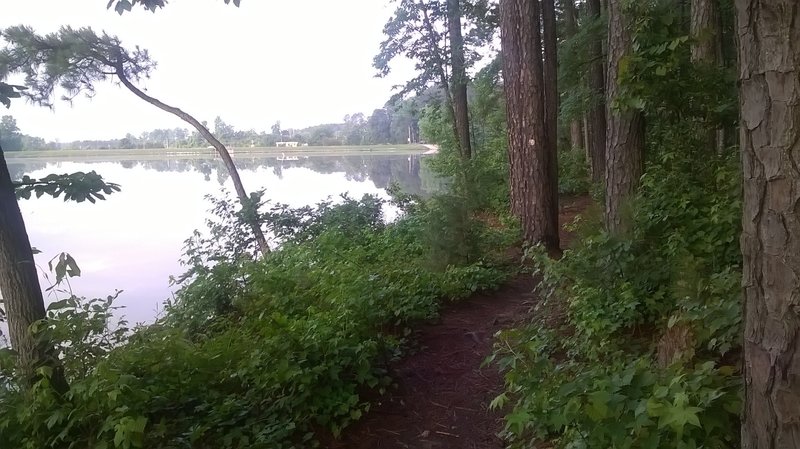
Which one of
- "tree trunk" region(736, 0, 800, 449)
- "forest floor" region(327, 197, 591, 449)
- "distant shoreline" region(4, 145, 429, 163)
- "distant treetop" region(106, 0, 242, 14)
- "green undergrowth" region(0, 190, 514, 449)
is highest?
"distant treetop" region(106, 0, 242, 14)

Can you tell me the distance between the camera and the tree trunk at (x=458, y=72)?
1680 cm

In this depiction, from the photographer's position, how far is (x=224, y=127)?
1477 centimetres

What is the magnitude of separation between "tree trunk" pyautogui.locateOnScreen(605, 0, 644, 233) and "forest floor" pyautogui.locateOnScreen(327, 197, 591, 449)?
1428 millimetres

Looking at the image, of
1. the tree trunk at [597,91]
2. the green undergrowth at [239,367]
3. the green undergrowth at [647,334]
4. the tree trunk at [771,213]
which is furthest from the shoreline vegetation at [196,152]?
the tree trunk at [597,91]

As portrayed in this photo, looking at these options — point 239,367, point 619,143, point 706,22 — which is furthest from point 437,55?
point 239,367

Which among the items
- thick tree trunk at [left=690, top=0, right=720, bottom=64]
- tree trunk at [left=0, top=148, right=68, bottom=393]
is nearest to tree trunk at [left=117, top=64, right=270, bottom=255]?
tree trunk at [left=0, top=148, right=68, bottom=393]

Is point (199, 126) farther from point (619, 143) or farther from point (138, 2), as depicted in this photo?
point (619, 143)

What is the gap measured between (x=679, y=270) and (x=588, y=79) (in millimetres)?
10224

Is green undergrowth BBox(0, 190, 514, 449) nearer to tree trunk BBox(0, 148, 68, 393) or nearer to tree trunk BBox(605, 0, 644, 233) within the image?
tree trunk BBox(0, 148, 68, 393)

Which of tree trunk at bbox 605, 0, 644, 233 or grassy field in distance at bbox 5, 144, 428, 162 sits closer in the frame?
Answer: tree trunk at bbox 605, 0, 644, 233

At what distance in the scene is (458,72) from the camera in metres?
17.3

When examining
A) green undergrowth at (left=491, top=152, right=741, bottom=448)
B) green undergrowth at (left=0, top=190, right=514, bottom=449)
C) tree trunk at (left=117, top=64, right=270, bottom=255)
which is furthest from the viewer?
tree trunk at (left=117, top=64, right=270, bottom=255)

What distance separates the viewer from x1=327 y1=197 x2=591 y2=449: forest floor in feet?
11.6

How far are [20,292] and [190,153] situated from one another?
41.1 feet
